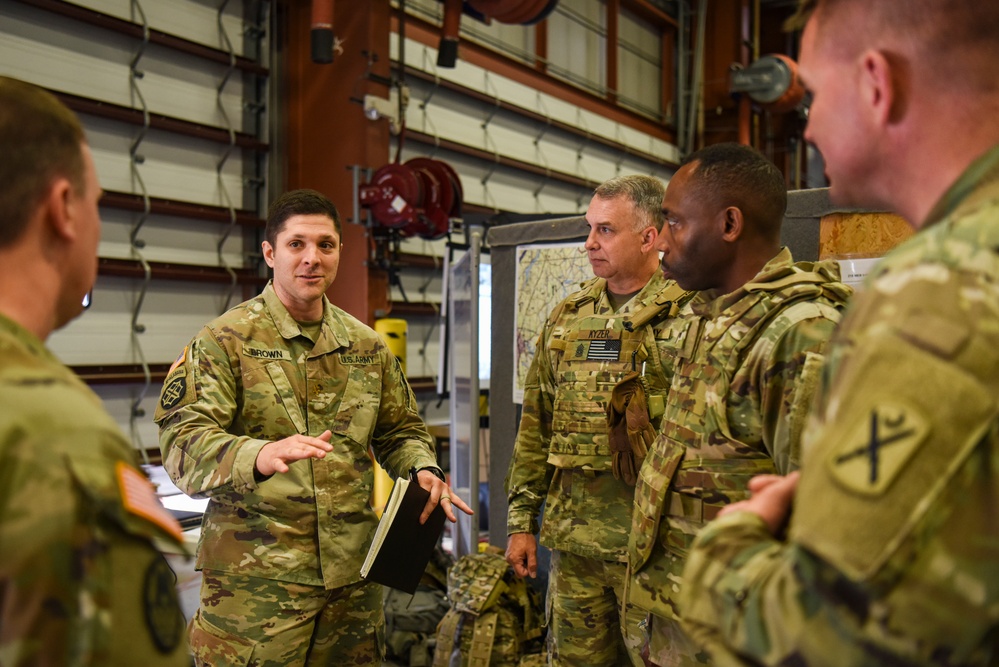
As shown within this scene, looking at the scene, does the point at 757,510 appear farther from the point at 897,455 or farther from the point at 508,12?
the point at 508,12

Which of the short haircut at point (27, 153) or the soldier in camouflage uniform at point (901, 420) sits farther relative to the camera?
the short haircut at point (27, 153)

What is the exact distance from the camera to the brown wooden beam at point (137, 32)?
5.30 metres

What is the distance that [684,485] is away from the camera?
1945mm

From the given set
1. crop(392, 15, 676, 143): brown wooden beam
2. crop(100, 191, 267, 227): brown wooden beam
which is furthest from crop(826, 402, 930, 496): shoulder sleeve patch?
crop(392, 15, 676, 143): brown wooden beam

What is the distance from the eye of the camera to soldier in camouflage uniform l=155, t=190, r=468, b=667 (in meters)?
2.34

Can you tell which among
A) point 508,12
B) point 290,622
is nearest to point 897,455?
→ point 290,622

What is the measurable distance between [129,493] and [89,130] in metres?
5.42

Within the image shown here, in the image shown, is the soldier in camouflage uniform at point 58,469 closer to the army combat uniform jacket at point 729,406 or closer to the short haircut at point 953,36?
the short haircut at point 953,36

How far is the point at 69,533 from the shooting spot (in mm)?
908

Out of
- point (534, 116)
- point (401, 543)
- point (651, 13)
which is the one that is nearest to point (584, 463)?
point (401, 543)

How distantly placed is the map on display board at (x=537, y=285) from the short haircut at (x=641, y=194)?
1053mm

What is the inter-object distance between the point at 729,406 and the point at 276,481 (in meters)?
1.29

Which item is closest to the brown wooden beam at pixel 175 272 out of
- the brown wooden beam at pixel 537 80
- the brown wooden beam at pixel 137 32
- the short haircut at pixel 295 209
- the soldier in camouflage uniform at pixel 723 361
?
the brown wooden beam at pixel 137 32

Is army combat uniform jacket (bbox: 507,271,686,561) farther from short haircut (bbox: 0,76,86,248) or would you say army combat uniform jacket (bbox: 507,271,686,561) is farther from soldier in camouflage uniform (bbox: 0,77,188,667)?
short haircut (bbox: 0,76,86,248)
